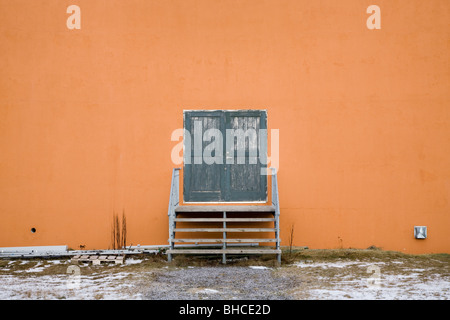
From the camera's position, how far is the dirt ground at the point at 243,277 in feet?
17.4

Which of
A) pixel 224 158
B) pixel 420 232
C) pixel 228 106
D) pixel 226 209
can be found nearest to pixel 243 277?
pixel 226 209

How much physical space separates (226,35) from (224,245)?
409cm

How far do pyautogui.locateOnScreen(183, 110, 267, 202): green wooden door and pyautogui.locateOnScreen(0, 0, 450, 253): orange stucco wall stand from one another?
253 millimetres

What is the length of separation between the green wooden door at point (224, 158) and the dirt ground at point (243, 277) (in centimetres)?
135

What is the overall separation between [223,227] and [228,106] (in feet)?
7.86

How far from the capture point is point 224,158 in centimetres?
831

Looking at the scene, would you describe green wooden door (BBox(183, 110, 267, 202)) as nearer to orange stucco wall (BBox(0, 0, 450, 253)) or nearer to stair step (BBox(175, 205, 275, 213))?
orange stucco wall (BBox(0, 0, 450, 253))

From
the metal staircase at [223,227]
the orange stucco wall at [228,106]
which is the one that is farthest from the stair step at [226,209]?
the orange stucco wall at [228,106]

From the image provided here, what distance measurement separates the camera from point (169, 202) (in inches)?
304

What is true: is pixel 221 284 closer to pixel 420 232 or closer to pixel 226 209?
pixel 226 209

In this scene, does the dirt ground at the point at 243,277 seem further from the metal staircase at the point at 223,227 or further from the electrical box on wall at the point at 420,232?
the electrical box on wall at the point at 420,232

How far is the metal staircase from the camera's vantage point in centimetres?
737

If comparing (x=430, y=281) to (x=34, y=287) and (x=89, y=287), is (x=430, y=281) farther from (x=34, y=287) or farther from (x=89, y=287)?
(x=34, y=287)

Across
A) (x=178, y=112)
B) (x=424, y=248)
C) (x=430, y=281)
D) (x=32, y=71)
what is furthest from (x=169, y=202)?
(x=424, y=248)
